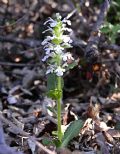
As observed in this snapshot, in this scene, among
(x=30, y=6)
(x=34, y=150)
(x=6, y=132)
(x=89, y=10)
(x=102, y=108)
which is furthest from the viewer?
(x=30, y=6)

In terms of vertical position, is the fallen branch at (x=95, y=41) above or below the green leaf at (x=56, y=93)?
above

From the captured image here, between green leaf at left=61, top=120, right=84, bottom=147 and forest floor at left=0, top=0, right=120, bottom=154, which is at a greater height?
forest floor at left=0, top=0, right=120, bottom=154

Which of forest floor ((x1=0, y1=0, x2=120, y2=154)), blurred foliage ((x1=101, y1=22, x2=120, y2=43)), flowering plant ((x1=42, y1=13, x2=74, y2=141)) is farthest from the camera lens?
blurred foliage ((x1=101, y1=22, x2=120, y2=43))

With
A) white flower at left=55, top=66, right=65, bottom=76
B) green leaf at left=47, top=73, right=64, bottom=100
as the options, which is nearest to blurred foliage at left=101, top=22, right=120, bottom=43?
green leaf at left=47, top=73, right=64, bottom=100

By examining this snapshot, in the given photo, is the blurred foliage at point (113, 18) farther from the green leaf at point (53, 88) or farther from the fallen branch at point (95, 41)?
the green leaf at point (53, 88)

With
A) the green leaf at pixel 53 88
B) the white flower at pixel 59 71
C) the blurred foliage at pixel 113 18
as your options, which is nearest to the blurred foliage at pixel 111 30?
the blurred foliage at pixel 113 18

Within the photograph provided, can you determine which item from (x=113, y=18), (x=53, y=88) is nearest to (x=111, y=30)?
(x=113, y=18)

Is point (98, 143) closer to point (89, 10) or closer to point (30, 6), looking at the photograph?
point (89, 10)

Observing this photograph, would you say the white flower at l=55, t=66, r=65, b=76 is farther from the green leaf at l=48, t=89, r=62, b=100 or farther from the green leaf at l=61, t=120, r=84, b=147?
the green leaf at l=61, t=120, r=84, b=147

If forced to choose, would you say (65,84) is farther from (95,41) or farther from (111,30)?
(111,30)

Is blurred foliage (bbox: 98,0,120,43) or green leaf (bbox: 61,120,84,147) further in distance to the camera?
blurred foliage (bbox: 98,0,120,43)


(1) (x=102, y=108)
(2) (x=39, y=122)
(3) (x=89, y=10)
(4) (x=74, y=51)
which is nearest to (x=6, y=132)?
(2) (x=39, y=122)
